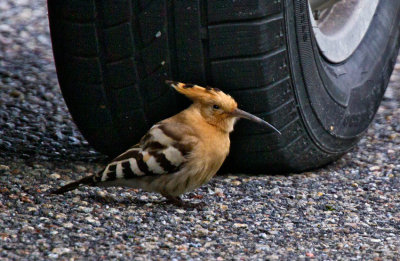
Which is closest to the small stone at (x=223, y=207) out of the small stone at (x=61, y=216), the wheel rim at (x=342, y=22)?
the small stone at (x=61, y=216)

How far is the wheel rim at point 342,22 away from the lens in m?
3.46

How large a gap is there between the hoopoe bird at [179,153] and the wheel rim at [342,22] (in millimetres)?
712

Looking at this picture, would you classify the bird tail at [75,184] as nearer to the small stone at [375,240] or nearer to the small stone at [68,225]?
the small stone at [68,225]

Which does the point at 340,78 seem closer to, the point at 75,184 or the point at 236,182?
the point at 236,182

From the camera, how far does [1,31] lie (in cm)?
539

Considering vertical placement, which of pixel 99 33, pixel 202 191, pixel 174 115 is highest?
pixel 99 33

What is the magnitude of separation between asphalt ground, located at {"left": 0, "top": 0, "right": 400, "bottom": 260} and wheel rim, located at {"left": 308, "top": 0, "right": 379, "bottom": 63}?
0.51 meters

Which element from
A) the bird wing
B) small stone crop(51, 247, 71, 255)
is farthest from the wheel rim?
small stone crop(51, 247, 71, 255)

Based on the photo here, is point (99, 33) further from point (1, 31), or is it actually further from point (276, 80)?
point (1, 31)

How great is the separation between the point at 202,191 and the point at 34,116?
1.15 meters

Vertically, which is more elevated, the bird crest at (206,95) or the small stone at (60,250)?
the bird crest at (206,95)

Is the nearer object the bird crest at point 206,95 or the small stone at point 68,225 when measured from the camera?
the small stone at point 68,225

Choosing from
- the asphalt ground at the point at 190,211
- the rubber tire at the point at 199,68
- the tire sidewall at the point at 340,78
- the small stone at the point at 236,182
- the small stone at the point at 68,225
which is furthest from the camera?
the small stone at the point at 236,182

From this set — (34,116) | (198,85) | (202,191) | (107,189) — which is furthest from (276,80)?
(34,116)
